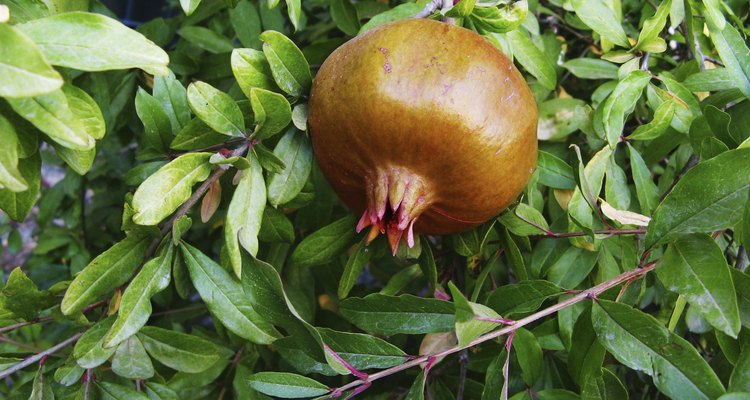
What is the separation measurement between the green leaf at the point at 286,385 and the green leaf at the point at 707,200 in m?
0.35

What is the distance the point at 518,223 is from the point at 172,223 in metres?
0.38

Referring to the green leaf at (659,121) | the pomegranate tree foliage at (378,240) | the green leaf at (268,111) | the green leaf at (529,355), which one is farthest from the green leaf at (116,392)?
the green leaf at (659,121)

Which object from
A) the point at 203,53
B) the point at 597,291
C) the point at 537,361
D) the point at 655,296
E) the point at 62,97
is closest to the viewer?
the point at 62,97

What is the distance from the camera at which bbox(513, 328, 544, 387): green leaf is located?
762 mm

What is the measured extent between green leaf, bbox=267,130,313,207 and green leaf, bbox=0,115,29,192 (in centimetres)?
25

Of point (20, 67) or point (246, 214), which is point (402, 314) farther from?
point (20, 67)

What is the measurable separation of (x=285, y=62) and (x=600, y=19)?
1.30 feet

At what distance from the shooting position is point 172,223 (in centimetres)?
73

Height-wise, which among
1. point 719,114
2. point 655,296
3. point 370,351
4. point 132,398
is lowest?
point 655,296

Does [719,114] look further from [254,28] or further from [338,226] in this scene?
[254,28]

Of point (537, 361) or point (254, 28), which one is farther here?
point (254, 28)

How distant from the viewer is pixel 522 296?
684 mm

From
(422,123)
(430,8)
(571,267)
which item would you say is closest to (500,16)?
(430,8)

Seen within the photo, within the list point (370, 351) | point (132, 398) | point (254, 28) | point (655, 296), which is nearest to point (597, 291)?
point (370, 351)
